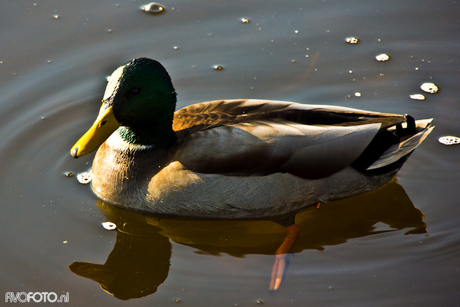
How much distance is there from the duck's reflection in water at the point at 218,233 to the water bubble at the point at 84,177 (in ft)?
1.26

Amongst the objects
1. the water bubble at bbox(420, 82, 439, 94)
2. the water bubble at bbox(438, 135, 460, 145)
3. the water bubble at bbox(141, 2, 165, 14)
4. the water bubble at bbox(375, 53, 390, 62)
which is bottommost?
the water bubble at bbox(438, 135, 460, 145)

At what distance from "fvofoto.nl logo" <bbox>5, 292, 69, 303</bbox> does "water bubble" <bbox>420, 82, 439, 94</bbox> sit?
5122 millimetres

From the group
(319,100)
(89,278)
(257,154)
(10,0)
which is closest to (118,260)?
(89,278)

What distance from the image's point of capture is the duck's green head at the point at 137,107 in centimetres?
475

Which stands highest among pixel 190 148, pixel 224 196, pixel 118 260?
pixel 190 148

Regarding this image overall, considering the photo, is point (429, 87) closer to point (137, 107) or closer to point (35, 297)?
point (137, 107)

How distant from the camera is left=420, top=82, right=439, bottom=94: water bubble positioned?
265 inches

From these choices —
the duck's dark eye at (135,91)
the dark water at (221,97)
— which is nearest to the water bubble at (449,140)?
the dark water at (221,97)

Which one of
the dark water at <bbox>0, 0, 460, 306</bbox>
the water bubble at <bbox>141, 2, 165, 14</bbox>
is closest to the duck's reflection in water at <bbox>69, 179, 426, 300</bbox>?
the dark water at <bbox>0, 0, 460, 306</bbox>

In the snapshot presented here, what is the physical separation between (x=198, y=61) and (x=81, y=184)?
2.55 m

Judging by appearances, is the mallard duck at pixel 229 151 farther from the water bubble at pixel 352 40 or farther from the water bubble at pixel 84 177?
the water bubble at pixel 352 40

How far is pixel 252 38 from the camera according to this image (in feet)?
24.5

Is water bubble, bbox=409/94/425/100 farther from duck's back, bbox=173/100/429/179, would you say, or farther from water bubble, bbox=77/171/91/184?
water bubble, bbox=77/171/91/184

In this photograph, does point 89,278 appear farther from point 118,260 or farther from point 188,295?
point 188,295
